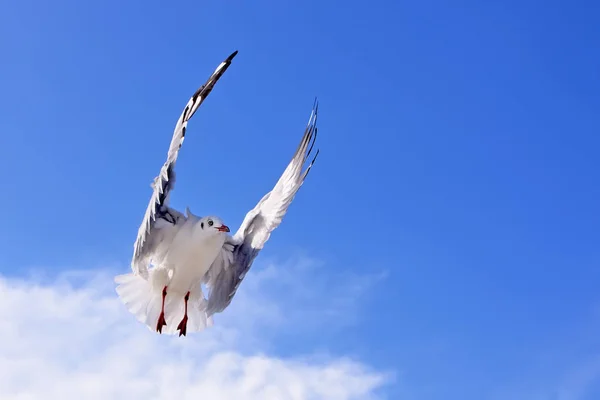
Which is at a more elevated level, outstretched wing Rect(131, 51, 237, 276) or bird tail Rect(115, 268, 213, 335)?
outstretched wing Rect(131, 51, 237, 276)

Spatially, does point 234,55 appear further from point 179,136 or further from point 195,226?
point 195,226

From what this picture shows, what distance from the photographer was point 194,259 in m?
9.56

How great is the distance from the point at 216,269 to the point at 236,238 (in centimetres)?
43

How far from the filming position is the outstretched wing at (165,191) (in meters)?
8.66

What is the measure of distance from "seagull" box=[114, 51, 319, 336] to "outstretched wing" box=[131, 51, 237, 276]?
0.05ft

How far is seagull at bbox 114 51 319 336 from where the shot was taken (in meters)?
9.49

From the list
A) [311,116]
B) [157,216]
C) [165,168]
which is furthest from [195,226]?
[311,116]

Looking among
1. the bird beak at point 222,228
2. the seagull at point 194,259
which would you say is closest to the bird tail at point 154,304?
the seagull at point 194,259

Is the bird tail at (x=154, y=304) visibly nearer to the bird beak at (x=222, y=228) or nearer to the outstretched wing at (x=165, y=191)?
the outstretched wing at (x=165, y=191)

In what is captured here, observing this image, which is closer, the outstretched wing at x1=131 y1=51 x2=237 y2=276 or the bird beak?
the outstretched wing at x1=131 y1=51 x2=237 y2=276

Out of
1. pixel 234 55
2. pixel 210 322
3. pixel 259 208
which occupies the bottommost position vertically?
pixel 210 322

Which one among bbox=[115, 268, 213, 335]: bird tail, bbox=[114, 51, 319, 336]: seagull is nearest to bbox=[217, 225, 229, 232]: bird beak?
bbox=[114, 51, 319, 336]: seagull

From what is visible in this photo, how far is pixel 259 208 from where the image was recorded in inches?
395

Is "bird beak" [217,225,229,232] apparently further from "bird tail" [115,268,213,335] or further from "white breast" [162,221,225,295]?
"bird tail" [115,268,213,335]
